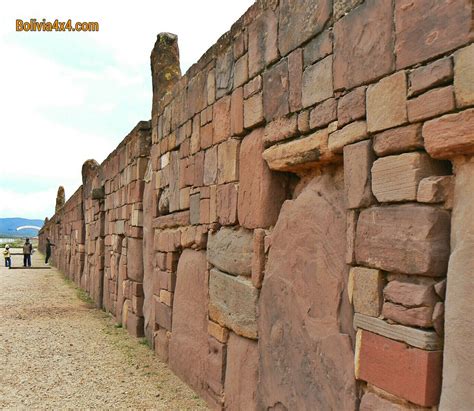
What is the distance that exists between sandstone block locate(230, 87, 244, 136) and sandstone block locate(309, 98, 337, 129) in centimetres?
105

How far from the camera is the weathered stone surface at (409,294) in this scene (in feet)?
7.15

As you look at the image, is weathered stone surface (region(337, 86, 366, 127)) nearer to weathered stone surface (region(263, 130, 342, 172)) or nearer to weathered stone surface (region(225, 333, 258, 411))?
weathered stone surface (region(263, 130, 342, 172))

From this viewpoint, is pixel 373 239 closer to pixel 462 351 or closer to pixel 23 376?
pixel 462 351

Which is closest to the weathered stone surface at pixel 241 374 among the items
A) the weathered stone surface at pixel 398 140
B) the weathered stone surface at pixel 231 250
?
the weathered stone surface at pixel 231 250

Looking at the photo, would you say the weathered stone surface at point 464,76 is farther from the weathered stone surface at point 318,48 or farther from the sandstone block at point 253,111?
the sandstone block at point 253,111

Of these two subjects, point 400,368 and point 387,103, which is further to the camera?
point 387,103

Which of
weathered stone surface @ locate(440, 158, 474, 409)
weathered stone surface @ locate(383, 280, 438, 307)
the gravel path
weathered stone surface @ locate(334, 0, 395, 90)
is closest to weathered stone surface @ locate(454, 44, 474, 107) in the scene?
weathered stone surface @ locate(440, 158, 474, 409)

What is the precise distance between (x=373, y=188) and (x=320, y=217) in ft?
1.98

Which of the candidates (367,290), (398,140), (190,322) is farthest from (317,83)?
(190,322)

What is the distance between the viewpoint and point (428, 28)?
2.22 m

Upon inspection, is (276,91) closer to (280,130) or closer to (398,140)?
(280,130)

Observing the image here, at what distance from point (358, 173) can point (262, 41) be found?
62.6 inches

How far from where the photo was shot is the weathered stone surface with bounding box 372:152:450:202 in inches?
88.5

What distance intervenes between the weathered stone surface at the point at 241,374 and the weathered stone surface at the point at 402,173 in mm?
1818
